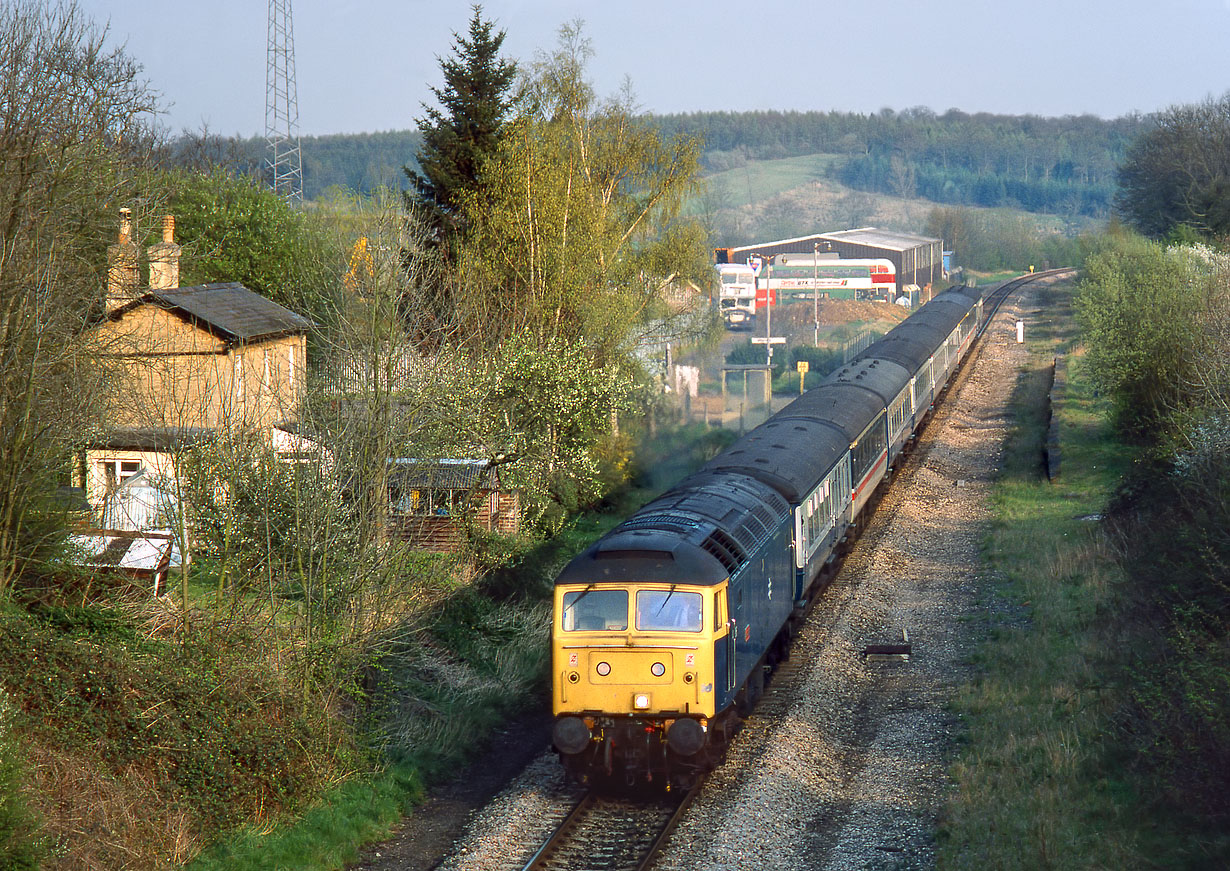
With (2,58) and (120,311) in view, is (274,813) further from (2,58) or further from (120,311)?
(120,311)

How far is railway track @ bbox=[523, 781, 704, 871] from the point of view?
11.5m

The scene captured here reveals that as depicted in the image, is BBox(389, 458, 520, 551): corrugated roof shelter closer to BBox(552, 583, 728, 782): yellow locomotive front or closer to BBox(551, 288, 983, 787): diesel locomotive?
BBox(551, 288, 983, 787): diesel locomotive

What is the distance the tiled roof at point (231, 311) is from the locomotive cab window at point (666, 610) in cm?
1317

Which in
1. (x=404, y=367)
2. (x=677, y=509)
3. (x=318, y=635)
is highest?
(x=404, y=367)

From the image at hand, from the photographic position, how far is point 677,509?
15.4 m

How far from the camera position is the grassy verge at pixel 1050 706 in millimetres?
11375

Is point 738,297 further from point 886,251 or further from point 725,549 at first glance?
→ point 725,549

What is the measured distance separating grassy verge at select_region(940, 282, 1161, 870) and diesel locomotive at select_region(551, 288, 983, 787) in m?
2.81

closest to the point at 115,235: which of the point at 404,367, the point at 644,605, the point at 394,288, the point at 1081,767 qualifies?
the point at 404,367

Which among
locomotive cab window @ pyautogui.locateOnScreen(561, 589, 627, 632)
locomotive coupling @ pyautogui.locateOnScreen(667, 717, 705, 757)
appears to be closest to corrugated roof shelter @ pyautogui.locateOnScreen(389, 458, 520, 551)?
locomotive cab window @ pyautogui.locateOnScreen(561, 589, 627, 632)

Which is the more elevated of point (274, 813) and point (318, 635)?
point (318, 635)

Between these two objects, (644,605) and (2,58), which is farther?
(2,58)

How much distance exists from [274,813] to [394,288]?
24.7ft

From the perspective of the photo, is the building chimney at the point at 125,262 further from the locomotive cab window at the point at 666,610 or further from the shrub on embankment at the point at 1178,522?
the shrub on embankment at the point at 1178,522
